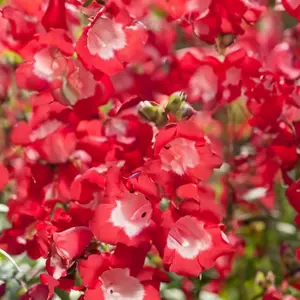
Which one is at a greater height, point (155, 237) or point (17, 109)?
point (155, 237)

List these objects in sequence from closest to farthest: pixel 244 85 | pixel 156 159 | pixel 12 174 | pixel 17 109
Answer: pixel 156 159
pixel 244 85
pixel 12 174
pixel 17 109

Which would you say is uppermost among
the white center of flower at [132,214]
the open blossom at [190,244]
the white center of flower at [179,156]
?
the white center of flower at [179,156]

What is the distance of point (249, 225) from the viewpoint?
1.39 meters

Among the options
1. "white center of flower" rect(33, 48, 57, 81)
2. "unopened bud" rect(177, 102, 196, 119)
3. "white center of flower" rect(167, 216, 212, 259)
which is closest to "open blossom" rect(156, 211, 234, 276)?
"white center of flower" rect(167, 216, 212, 259)

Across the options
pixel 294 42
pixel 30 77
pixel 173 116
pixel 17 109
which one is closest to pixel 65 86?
pixel 30 77

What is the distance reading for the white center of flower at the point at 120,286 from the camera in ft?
2.37

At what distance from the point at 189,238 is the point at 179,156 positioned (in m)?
0.09

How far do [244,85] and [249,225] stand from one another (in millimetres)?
523

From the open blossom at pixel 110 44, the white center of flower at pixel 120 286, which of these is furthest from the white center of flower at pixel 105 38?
the white center of flower at pixel 120 286

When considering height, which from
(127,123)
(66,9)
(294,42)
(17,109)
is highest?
(66,9)

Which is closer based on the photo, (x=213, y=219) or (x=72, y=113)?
(x=213, y=219)

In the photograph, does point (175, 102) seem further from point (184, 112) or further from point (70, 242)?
point (70, 242)

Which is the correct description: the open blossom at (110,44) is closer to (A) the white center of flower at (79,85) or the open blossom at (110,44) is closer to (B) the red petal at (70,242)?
(A) the white center of flower at (79,85)

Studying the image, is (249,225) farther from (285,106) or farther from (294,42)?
(285,106)
